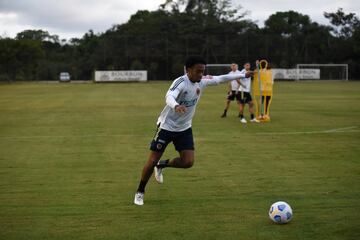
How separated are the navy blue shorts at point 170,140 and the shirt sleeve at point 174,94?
0.66 metres

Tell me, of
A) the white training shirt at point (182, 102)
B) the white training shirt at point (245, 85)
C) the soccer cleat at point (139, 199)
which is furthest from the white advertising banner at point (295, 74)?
the soccer cleat at point (139, 199)

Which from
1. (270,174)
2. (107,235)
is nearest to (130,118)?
(270,174)

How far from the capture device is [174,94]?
26.8 ft

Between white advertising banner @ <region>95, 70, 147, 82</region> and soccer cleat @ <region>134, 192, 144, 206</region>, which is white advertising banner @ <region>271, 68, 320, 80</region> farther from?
soccer cleat @ <region>134, 192, 144, 206</region>

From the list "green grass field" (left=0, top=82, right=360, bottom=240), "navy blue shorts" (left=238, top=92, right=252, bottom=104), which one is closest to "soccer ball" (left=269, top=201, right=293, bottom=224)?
"green grass field" (left=0, top=82, right=360, bottom=240)

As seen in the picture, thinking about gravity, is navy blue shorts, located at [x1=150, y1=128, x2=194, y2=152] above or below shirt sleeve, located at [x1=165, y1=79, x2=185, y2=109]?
below

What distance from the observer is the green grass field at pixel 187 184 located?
7312 mm

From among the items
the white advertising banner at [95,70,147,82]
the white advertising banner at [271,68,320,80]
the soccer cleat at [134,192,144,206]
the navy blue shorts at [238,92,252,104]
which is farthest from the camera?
the white advertising banner at [95,70,147,82]

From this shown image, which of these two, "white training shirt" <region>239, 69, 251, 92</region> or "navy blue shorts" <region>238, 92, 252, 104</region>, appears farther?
"navy blue shorts" <region>238, 92, 252, 104</region>

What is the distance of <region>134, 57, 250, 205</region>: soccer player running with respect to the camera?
8352 mm

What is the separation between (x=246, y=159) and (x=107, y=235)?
19.1 ft

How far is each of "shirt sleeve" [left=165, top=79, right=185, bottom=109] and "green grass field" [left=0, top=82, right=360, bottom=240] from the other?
1419mm

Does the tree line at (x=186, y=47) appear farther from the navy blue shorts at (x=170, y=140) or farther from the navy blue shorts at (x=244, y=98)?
the navy blue shorts at (x=170, y=140)

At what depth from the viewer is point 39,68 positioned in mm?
94562
